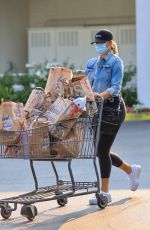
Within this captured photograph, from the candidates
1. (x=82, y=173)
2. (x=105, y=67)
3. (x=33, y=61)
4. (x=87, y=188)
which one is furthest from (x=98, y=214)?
(x=33, y=61)

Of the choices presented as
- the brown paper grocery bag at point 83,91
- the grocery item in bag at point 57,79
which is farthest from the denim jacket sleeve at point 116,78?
the grocery item in bag at point 57,79

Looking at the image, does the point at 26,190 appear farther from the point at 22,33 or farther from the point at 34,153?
the point at 22,33

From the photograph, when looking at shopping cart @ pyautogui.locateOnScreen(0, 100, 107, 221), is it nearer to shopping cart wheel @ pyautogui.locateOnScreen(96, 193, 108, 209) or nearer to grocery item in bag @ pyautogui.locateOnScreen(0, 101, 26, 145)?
grocery item in bag @ pyautogui.locateOnScreen(0, 101, 26, 145)

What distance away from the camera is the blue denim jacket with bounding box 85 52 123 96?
9.00m

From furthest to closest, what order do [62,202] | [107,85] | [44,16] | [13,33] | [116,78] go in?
[44,16]
[13,33]
[62,202]
[107,85]
[116,78]

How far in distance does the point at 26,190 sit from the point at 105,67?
2.21 meters

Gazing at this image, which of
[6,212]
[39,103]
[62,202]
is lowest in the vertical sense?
[62,202]

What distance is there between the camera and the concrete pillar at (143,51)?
66.8 feet

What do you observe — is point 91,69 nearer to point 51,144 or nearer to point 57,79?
point 57,79

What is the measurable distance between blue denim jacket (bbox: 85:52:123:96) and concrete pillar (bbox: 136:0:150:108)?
11.3 meters

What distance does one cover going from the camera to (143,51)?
67.2ft

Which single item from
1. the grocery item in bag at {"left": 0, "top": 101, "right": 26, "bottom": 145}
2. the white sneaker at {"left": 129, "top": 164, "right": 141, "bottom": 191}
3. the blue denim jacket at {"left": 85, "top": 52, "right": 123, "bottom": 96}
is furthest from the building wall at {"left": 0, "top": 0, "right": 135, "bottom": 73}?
the grocery item in bag at {"left": 0, "top": 101, "right": 26, "bottom": 145}

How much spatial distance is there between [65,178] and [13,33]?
13.1 m

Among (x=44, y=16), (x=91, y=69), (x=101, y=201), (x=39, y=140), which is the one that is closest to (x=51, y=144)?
(x=39, y=140)
